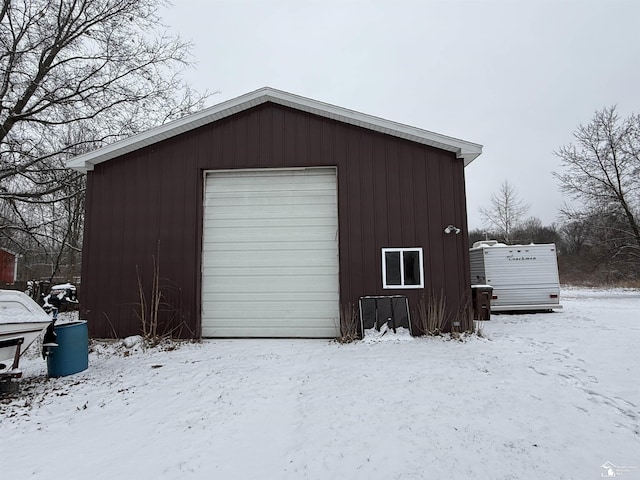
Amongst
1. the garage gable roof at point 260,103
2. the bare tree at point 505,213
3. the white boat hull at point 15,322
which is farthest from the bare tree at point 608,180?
the white boat hull at point 15,322

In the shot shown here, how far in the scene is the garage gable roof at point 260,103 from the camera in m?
7.25

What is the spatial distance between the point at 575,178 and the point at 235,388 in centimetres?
2345

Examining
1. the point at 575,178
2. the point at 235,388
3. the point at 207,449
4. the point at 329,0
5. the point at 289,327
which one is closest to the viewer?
the point at 207,449

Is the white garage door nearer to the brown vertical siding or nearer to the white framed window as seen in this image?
the brown vertical siding

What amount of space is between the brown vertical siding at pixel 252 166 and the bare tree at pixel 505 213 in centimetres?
2774

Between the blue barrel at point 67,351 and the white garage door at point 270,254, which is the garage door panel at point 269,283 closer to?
the white garage door at point 270,254

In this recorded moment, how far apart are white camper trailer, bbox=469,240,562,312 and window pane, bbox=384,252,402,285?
544 cm

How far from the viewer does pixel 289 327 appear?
742cm

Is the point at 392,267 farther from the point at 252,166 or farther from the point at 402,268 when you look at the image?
the point at 252,166

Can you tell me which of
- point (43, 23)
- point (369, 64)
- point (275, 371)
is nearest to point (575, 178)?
point (369, 64)

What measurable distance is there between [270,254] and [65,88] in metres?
10.0

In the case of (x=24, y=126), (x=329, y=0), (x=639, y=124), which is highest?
(x=329, y=0)

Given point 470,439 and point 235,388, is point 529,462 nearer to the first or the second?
point 470,439

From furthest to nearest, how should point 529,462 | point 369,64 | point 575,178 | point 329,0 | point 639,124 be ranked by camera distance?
point 369,64, point 575,178, point 639,124, point 329,0, point 529,462
